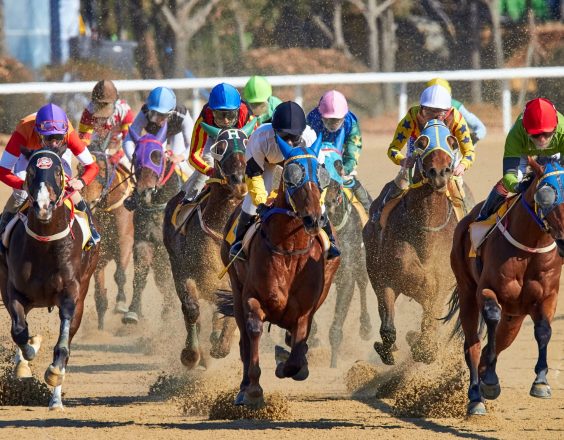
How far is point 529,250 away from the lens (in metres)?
8.04

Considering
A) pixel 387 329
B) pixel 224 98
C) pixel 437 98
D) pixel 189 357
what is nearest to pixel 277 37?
pixel 437 98

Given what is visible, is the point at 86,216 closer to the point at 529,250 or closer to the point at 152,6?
the point at 529,250

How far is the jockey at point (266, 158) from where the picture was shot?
8227mm

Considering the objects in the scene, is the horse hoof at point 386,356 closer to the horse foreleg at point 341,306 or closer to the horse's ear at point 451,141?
the horse foreleg at point 341,306

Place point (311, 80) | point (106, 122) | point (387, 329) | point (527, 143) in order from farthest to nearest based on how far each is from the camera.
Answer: point (311, 80), point (106, 122), point (387, 329), point (527, 143)

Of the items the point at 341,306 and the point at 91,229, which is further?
the point at 341,306

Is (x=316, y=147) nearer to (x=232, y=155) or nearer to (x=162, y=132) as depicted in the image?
(x=232, y=155)

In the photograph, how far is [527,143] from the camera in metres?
8.38

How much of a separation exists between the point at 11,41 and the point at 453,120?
749 inches

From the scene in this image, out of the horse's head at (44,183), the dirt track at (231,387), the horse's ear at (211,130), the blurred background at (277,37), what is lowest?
the dirt track at (231,387)

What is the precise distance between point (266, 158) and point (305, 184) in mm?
808

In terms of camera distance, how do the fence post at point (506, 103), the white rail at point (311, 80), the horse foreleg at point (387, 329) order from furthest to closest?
1. the fence post at point (506, 103)
2. the white rail at point (311, 80)
3. the horse foreleg at point (387, 329)

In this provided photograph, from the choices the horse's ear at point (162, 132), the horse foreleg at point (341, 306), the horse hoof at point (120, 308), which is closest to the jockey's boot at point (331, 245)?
the horse foreleg at point (341, 306)

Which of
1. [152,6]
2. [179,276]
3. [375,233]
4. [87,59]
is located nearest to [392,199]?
[375,233]
